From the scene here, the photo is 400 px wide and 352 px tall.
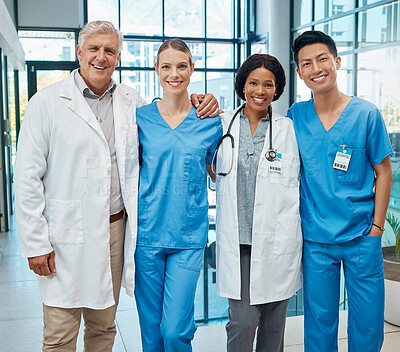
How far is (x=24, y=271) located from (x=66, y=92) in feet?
9.00

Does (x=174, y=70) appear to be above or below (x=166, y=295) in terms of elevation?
above

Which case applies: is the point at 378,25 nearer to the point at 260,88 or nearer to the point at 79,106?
the point at 260,88

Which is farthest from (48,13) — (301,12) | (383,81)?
(383,81)

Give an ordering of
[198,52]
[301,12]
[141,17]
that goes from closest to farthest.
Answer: [301,12], [141,17], [198,52]

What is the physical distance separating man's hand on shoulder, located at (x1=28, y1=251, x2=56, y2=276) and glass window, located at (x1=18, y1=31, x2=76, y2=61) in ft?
26.0

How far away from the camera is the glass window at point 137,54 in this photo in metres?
9.98

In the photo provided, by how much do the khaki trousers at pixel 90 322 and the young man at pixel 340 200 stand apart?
29.3 inches

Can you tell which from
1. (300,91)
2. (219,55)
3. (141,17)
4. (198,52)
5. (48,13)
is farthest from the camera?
(219,55)

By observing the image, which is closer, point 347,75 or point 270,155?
point 270,155

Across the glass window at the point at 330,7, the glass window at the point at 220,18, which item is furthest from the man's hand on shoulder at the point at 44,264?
the glass window at the point at 220,18

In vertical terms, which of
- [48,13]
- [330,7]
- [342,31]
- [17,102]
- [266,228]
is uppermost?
[48,13]

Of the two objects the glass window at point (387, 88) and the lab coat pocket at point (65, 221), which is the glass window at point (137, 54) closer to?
the glass window at point (387, 88)

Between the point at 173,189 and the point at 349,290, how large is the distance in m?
0.81

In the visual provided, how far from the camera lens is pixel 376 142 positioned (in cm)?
194
